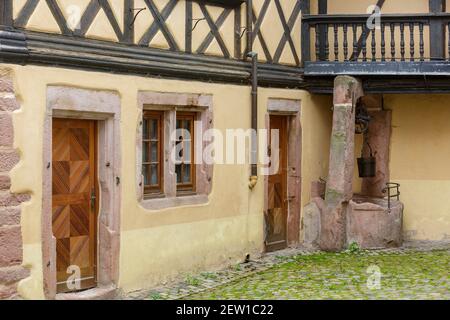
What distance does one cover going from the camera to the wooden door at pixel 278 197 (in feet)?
37.4

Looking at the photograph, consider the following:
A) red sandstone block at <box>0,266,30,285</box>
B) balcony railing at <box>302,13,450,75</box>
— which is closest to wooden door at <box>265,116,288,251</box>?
balcony railing at <box>302,13,450,75</box>

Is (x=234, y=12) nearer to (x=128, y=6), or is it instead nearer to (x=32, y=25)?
(x=128, y=6)

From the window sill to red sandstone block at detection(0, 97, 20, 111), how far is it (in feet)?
7.02

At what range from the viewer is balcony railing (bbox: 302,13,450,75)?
11.3 m

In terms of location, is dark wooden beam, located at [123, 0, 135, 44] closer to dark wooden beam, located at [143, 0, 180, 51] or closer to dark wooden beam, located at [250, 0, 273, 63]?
dark wooden beam, located at [143, 0, 180, 51]

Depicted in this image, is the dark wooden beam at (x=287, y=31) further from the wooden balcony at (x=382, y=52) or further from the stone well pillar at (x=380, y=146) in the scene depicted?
the stone well pillar at (x=380, y=146)

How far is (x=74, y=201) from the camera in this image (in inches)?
319

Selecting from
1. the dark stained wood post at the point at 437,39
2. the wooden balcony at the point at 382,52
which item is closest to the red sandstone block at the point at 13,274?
the wooden balcony at the point at 382,52

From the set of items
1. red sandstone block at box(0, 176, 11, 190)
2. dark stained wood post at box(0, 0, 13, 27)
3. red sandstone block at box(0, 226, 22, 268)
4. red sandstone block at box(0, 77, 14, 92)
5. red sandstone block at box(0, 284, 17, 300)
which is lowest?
red sandstone block at box(0, 284, 17, 300)

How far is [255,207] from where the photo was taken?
10.8m

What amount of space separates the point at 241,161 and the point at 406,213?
3610 mm
